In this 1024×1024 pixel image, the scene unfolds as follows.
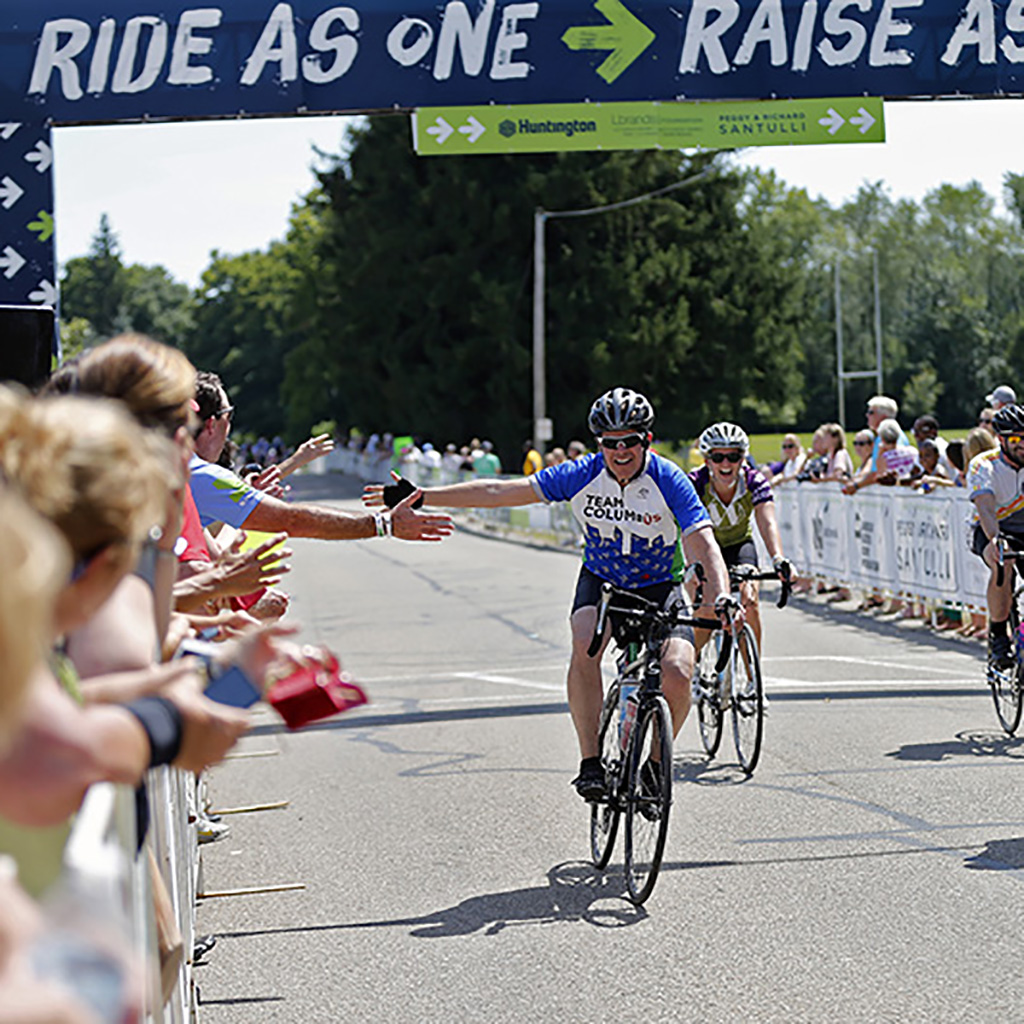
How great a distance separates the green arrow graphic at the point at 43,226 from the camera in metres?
11.9

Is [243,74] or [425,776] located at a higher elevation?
[243,74]

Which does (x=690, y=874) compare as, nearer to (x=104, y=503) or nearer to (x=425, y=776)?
(x=425, y=776)

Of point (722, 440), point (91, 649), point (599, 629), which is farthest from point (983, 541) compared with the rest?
point (91, 649)

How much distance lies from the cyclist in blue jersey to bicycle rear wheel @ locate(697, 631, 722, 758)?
91.2 inches

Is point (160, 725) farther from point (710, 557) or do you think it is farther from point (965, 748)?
point (965, 748)

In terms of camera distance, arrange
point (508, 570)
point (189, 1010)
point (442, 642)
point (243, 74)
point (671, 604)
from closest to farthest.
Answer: point (189, 1010)
point (671, 604)
point (243, 74)
point (442, 642)
point (508, 570)

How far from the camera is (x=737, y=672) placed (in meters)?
10.2

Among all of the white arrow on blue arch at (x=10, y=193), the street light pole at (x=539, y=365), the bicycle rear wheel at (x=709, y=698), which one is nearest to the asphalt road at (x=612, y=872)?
the bicycle rear wheel at (x=709, y=698)

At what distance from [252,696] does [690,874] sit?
Answer: 4492mm

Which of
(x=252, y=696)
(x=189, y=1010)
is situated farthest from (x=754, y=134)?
(x=252, y=696)

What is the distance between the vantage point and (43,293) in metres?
11.9

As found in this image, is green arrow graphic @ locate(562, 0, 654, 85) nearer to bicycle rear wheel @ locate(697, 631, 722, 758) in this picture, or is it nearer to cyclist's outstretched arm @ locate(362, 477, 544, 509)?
bicycle rear wheel @ locate(697, 631, 722, 758)

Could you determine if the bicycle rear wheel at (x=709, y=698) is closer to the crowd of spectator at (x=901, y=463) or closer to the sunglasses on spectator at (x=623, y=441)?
the sunglasses on spectator at (x=623, y=441)

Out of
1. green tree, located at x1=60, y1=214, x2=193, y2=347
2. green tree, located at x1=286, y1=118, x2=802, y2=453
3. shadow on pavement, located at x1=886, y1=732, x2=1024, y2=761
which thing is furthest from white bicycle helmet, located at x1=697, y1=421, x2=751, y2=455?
green tree, located at x1=60, y1=214, x2=193, y2=347
